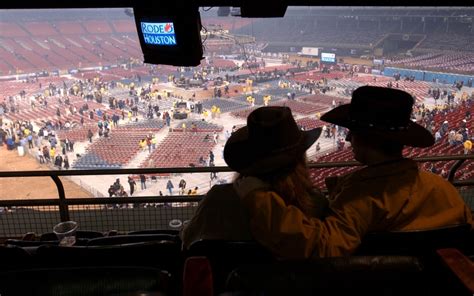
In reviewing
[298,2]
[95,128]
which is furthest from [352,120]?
[95,128]

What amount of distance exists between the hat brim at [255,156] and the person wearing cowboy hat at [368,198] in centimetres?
5

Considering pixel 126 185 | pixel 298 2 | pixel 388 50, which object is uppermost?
pixel 298 2

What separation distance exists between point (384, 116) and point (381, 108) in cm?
3

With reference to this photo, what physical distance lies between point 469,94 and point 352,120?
2348cm

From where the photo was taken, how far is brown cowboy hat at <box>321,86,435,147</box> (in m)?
1.26

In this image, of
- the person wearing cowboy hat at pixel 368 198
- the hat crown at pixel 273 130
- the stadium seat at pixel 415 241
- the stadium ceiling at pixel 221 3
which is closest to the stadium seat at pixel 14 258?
the person wearing cowboy hat at pixel 368 198

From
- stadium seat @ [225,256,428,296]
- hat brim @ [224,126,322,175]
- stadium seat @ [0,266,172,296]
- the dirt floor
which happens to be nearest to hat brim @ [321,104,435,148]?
hat brim @ [224,126,322,175]

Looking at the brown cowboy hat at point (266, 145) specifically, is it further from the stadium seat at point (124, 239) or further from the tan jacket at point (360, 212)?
the stadium seat at point (124, 239)

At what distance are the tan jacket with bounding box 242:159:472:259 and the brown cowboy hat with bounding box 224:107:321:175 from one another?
107 mm

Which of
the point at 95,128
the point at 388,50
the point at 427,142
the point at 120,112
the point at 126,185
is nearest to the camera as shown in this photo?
the point at 427,142

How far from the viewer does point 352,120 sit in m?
1.30

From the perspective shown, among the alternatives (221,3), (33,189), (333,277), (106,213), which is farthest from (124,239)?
(33,189)

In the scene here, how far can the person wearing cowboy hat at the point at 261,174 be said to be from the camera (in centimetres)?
112

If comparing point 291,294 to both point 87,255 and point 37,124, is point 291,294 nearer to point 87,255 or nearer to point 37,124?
point 87,255
